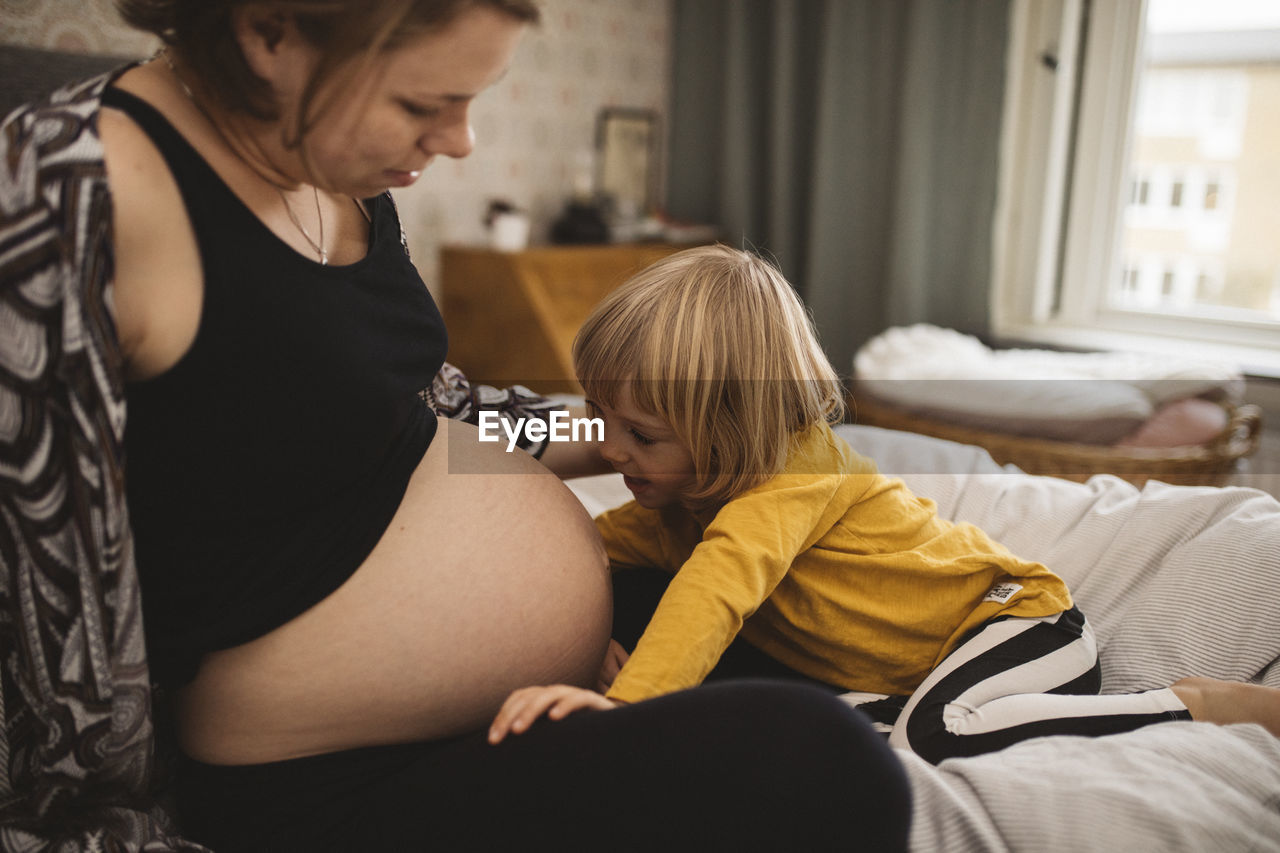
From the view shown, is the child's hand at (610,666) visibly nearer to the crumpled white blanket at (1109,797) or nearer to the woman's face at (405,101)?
the crumpled white blanket at (1109,797)

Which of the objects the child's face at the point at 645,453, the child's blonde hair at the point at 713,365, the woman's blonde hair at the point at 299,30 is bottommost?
the child's face at the point at 645,453

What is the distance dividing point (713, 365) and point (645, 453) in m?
0.12

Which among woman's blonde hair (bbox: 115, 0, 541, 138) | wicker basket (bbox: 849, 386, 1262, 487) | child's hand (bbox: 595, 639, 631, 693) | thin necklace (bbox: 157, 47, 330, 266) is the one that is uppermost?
woman's blonde hair (bbox: 115, 0, 541, 138)

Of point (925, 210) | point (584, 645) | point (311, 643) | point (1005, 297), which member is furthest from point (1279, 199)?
point (311, 643)

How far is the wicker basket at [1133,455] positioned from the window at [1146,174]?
2.31 feet

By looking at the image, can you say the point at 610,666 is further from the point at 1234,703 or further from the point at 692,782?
A: the point at 1234,703

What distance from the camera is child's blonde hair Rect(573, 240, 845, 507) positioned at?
916 millimetres

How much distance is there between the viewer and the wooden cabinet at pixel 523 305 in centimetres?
263

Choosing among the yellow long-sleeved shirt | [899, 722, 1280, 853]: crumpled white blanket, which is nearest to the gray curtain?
the yellow long-sleeved shirt

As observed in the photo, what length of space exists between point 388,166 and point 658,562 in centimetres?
57

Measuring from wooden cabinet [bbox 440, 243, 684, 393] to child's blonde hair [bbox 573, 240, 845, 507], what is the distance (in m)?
1.61

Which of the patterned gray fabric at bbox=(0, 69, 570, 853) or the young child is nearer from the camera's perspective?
the patterned gray fabric at bbox=(0, 69, 570, 853)

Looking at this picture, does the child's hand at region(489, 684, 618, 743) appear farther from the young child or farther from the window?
the window

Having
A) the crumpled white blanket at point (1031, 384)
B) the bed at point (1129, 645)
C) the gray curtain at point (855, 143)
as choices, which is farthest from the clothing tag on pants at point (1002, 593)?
the gray curtain at point (855, 143)
